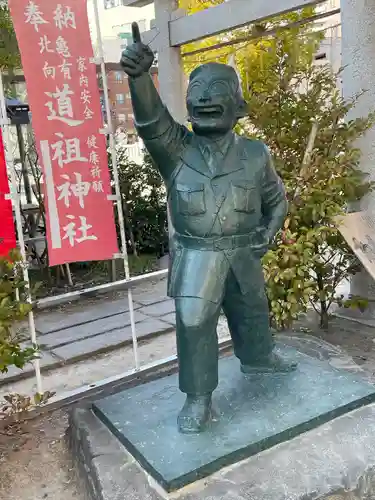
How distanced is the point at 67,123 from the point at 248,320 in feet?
5.42

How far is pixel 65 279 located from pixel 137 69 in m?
5.29

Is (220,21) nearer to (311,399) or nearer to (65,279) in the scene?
(311,399)

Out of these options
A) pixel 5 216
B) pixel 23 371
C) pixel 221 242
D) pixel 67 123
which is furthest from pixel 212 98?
pixel 23 371

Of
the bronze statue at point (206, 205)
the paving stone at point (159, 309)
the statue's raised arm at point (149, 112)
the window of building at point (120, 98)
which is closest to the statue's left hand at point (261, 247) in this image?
the bronze statue at point (206, 205)

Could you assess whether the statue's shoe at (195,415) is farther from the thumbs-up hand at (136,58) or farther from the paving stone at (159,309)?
the paving stone at (159,309)

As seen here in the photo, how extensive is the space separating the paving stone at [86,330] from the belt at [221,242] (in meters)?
2.81

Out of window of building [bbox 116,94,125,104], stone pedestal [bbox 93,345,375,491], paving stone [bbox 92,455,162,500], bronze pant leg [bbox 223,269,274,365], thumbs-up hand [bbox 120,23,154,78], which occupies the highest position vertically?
window of building [bbox 116,94,125,104]

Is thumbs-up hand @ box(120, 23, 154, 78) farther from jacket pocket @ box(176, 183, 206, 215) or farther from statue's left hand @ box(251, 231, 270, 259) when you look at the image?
statue's left hand @ box(251, 231, 270, 259)

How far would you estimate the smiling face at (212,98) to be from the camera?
2.16 meters

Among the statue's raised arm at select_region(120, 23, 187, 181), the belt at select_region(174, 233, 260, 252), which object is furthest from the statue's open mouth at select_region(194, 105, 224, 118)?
the belt at select_region(174, 233, 260, 252)

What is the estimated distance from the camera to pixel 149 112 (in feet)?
7.23

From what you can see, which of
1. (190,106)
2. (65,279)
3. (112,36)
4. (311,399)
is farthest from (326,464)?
(112,36)

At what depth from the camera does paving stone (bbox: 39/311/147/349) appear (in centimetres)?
487

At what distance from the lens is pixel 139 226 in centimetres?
825
